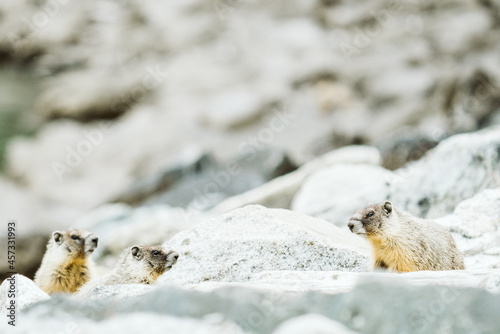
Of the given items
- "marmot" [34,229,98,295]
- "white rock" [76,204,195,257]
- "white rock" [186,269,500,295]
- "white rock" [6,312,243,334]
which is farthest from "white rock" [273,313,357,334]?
"white rock" [76,204,195,257]

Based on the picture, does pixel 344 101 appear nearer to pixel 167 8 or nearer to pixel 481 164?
pixel 167 8

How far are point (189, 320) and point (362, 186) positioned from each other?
639 centimetres

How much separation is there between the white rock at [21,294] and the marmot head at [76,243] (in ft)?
5.81

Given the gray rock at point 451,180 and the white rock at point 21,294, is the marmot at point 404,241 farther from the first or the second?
the white rock at point 21,294

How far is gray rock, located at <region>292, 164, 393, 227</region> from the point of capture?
29.2ft

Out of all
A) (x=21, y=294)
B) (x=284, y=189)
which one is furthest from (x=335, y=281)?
(x=284, y=189)

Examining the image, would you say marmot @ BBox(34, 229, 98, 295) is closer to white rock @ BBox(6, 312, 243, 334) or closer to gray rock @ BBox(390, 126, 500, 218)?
white rock @ BBox(6, 312, 243, 334)

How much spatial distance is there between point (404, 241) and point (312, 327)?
3357 millimetres

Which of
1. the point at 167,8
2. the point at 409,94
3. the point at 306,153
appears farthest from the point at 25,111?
the point at 409,94

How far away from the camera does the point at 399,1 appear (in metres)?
22.5

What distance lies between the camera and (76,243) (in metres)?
7.46

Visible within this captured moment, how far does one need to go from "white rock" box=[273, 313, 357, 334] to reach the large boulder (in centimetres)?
273

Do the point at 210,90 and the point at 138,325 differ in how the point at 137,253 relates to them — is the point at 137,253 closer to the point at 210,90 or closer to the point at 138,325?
the point at 138,325

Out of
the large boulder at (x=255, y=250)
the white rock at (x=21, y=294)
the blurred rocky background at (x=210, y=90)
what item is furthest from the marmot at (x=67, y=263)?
the blurred rocky background at (x=210, y=90)
